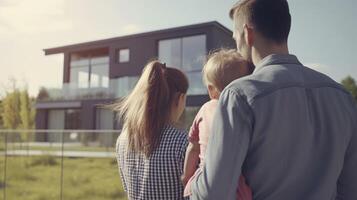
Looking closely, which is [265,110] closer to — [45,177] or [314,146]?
[314,146]

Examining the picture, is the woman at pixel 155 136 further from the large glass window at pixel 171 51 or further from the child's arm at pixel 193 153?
the large glass window at pixel 171 51

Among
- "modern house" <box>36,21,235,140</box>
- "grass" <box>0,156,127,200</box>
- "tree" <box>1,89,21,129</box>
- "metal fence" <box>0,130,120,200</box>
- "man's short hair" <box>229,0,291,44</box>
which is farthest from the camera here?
"tree" <box>1,89,21,129</box>

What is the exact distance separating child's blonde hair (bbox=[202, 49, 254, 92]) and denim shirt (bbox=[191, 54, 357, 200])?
47 centimetres

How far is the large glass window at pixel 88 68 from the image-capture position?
32281 millimetres

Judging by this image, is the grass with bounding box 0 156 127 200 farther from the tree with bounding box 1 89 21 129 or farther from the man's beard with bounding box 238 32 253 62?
the tree with bounding box 1 89 21 129

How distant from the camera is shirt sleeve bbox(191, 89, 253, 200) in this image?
1.51 meters

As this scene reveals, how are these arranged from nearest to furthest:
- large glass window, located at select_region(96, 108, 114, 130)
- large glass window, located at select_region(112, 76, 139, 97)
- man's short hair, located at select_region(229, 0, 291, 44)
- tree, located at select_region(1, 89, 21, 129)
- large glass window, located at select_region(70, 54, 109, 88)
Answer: man's short hair, located at select_region(229, 0, 291, 44) → large glass window, located at select_region(112, 76, 139, 97) → large glass window, located at select_region(96, 108, 114, 130) → large glass window, located at select_region(70, 54, 109, 88) → tree, located at select_region(1, 89, 21, 129)

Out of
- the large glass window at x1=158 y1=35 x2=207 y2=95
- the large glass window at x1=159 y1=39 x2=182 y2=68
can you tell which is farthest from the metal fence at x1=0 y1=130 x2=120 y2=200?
the large glass window at x1=159 y1=39 x2=182 y2=68

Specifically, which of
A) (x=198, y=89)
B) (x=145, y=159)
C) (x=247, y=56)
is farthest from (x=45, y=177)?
(x=198, y=89)

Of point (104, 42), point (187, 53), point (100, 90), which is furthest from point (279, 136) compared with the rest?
point (104, 42)

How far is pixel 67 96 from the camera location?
31.2 meters

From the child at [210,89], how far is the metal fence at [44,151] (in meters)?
7.03

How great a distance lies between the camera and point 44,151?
1180 centimetres

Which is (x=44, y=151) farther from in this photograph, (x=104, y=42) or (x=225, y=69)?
(x=104, y=42)
